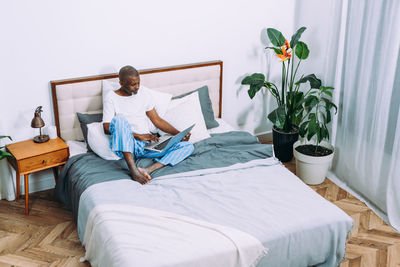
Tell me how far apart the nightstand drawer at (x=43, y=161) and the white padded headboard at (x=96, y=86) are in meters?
0.28

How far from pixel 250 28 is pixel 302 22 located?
1.71ft

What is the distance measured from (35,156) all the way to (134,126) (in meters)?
0.75

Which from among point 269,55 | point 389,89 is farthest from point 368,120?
point 269,55

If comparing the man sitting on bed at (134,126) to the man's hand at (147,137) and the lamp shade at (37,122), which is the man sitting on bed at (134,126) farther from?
the lamp shade at (37,122)

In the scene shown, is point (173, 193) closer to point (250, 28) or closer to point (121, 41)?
point (121, 41)

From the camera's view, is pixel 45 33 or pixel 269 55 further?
pixel 269 55

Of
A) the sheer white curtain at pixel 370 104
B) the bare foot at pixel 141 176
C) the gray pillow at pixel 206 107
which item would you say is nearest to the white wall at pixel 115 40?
the gray pillow at pixel 206 107

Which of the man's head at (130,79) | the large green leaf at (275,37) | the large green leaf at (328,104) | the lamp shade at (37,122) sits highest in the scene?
the large green leaf at (275,37)

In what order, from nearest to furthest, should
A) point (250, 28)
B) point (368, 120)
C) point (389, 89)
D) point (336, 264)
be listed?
point (336, 264), point (389, 89), point (368, 120), point (250, 28)

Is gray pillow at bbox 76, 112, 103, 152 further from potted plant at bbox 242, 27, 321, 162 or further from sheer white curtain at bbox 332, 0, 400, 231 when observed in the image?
sheer white curtain at bbox 332, 0, 400, 231

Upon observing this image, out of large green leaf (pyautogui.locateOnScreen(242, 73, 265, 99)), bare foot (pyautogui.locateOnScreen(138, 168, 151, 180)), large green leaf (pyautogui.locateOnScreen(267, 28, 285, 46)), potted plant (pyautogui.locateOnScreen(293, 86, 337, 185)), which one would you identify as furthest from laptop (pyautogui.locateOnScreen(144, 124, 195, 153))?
large green leaf (pyautogui.locateOnScreen(267, 28, 285, 46))

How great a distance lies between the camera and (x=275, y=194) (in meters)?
2.80

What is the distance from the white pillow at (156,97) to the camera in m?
3.46

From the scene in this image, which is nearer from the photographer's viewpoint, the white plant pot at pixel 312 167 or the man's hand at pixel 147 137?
the man's hand at pixel 147 137
